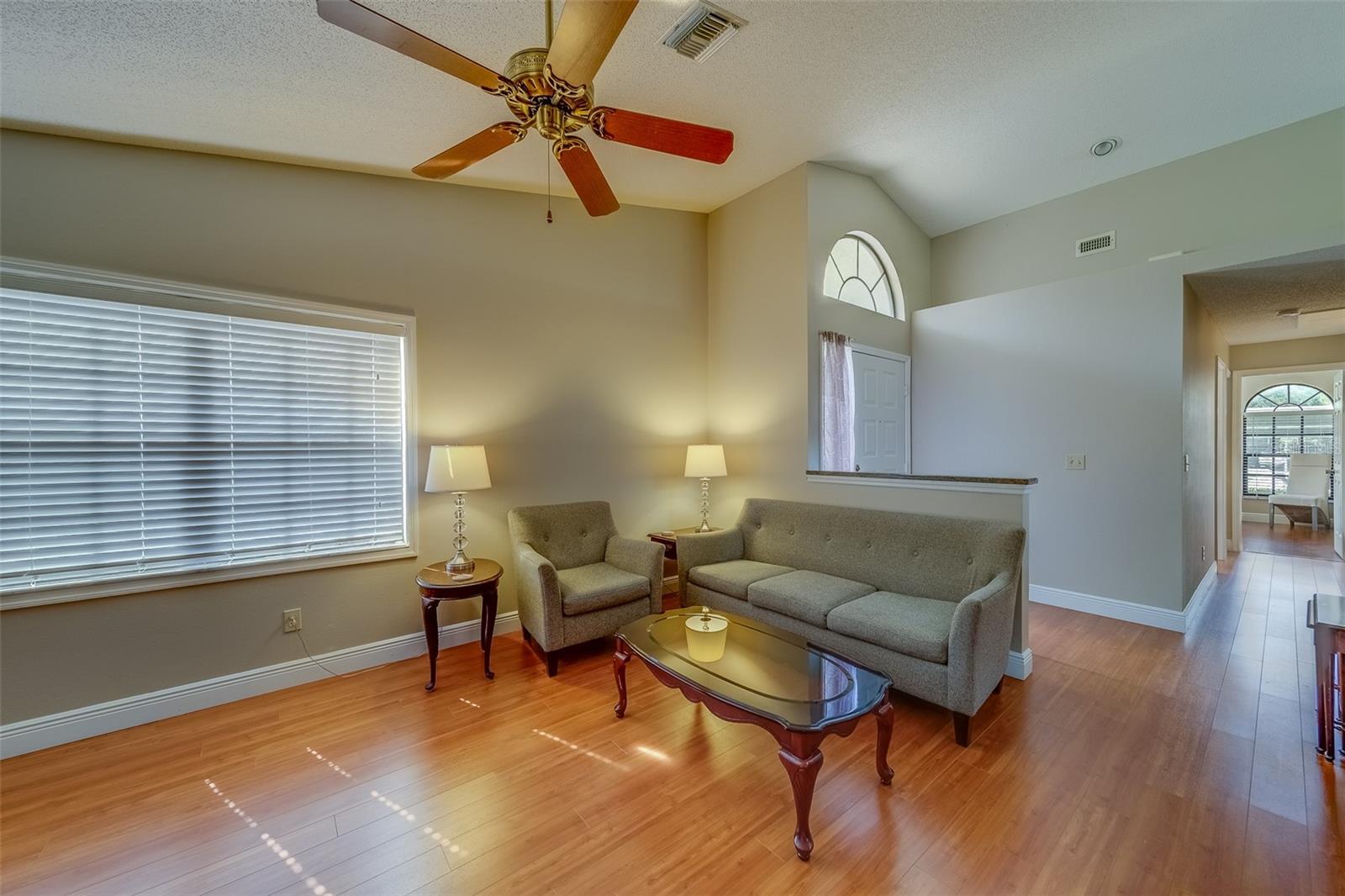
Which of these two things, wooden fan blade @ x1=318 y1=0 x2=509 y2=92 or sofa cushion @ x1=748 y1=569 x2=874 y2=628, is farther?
sofa cushion @ x1=748 y1=569 x2=874 y2=628

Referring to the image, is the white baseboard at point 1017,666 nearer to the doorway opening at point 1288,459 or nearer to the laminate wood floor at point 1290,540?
the laminate wood floor at point 1290,540

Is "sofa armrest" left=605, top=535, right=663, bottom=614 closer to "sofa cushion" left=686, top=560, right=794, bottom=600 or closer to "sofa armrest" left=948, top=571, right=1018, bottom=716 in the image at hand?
"sofa cushion" left=686, top=560, right=794, bottom=600

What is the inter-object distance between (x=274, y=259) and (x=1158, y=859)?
4499 mm

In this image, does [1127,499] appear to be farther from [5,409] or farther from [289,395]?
[5,409]

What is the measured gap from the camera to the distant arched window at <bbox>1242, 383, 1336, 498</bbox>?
7.39m

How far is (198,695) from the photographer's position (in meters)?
2.51

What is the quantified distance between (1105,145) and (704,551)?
14.1 ft

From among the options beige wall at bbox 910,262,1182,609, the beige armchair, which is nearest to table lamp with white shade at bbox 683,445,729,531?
the beige armchair

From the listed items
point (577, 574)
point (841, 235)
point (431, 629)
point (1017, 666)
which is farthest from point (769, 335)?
point (431, 629)

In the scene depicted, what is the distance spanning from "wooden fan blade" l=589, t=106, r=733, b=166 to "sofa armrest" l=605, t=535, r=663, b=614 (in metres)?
2.20

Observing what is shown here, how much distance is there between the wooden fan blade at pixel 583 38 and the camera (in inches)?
52.6

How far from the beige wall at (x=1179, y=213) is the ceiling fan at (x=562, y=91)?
395 cm

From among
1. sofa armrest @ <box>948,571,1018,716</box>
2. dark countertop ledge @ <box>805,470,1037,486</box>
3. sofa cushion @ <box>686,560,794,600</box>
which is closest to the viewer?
sofa armrest @ <box>948,571,1018,716</box>

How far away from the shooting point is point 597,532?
11.9 feet
